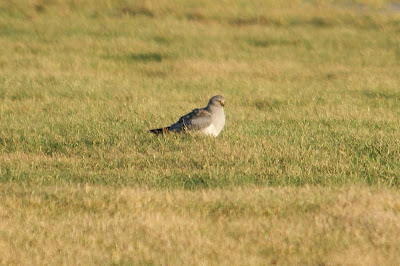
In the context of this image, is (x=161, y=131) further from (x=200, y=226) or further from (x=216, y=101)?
(x=200, y=226)

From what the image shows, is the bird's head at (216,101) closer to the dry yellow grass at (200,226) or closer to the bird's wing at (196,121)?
the bird's wing at (196,121)

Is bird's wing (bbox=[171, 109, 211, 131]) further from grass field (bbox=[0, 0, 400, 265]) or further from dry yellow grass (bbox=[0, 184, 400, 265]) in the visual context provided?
dry yellow grass (bbox=[0, 184, 400, 265])

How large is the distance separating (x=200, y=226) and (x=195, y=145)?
336 cm

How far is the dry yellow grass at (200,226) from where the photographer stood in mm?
6309

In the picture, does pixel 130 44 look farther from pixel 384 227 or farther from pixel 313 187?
pixel 384 227

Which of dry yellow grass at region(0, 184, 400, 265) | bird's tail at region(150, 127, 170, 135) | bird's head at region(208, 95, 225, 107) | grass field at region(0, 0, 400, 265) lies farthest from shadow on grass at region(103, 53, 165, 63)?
dry yellow grass at region(0, 184, 400, 265)

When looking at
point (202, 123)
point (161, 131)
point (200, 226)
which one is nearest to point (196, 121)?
point (202, 123)

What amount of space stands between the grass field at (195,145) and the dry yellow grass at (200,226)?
0.02 meters

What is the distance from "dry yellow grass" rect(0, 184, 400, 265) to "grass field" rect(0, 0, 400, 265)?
2 cm

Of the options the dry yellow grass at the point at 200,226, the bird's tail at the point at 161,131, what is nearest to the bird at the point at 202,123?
the bird's tail at the point at 161,131

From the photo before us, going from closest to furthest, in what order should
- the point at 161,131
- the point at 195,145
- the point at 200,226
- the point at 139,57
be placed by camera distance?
the point at 200,226 → the point at 195,145 → the point at 161,131 → the point at 139,57

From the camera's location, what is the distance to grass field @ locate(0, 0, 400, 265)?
6672 millimetres

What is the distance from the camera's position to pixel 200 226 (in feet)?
23.0

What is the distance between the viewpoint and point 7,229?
270 inches
